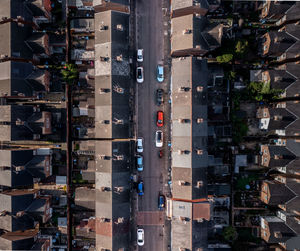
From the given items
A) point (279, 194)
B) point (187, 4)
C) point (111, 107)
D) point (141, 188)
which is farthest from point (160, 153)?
point (187, 4)

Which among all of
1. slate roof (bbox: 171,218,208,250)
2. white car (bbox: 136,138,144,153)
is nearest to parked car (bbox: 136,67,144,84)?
white car (bbox: 136,138,144,153)

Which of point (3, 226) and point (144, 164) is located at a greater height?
point (144, 164)

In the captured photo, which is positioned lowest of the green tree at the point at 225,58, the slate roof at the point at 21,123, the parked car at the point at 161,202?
the parked car at the point at 161,202

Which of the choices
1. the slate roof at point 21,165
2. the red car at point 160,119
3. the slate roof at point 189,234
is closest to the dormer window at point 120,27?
the red car at point 160,119

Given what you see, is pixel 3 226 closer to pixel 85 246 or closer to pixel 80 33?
pixel 85 246

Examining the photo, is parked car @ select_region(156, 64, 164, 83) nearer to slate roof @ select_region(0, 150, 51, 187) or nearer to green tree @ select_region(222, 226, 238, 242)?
slate roof @ select_region(0, 150, 51, 187)

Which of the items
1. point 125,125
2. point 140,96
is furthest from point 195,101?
point 125,125

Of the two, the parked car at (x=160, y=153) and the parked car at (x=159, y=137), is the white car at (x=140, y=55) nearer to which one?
the parked car at (x=159, y=137)

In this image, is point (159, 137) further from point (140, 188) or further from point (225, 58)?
point (225, 58)
